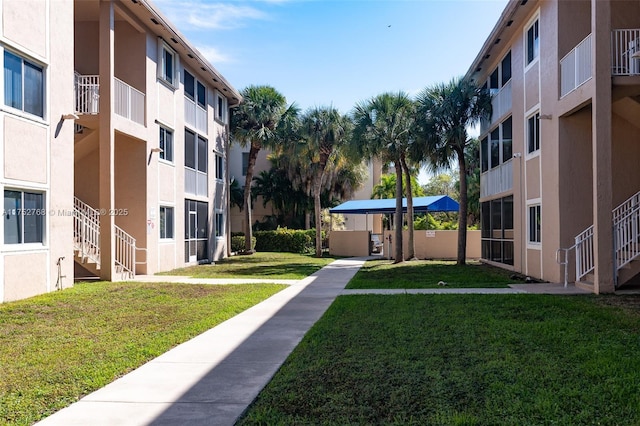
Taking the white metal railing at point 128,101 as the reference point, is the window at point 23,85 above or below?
below

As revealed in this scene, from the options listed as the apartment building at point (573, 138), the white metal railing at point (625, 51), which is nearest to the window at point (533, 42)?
the apartment building at point (573, 138)

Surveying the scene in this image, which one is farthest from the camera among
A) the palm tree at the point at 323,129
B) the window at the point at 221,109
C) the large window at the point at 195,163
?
the palm tree at the point at 323,129

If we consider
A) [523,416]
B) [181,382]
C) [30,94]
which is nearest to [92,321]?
[181,382]

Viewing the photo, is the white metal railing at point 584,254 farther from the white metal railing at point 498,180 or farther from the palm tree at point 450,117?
the palm tree at point 450,117

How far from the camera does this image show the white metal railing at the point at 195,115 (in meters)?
23.5

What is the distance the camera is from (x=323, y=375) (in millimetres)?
6148

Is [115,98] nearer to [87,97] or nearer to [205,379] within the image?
[87,97]

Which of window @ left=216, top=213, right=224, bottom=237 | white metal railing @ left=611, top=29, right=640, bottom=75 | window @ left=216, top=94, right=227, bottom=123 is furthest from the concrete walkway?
window @ left=216, top=94, right=227, bottom=123

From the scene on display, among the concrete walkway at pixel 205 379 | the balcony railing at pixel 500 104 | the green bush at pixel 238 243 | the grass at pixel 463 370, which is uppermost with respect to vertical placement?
the balcony railing at pixel 500 104

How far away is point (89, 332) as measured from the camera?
8.84 m

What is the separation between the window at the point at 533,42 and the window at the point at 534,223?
4577 mm

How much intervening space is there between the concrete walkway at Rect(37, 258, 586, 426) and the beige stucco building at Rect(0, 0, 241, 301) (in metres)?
6.08

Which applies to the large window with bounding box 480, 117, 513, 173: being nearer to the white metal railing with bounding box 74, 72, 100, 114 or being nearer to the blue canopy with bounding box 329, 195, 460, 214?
the blue canopy with bounding box 329, 195, 460, 214

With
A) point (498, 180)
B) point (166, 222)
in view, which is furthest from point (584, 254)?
point (166, 222)
